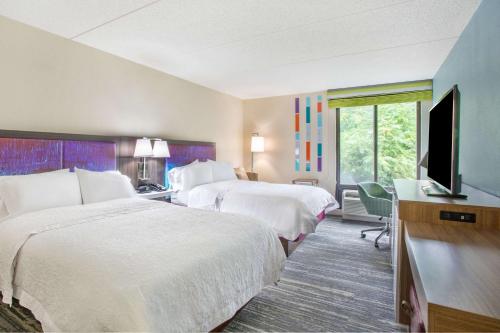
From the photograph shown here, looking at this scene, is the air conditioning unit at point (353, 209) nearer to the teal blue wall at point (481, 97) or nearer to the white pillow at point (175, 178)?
the teal blue wall at point (481, 97)

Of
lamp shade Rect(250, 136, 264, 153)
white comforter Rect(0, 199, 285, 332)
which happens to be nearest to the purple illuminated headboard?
white comforter Rect(0, 199, 285, 332)

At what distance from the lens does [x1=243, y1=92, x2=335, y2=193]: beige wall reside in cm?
529

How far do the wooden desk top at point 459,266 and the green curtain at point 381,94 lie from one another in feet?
12.4

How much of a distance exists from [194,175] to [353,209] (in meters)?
2.84

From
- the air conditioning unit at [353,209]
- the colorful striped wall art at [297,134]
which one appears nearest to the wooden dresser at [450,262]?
the air conditioning unit at [353,209]

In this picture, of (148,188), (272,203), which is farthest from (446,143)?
(148,188)

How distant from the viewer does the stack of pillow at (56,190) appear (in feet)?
6.81

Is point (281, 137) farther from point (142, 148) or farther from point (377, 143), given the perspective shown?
point (142, 148)

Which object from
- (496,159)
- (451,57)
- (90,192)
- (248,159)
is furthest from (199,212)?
(248,159)

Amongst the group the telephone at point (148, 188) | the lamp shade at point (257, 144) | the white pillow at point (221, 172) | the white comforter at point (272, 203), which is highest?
the lamp shade at point (257, 144)

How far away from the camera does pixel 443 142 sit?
1.87 m

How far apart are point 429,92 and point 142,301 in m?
5.06

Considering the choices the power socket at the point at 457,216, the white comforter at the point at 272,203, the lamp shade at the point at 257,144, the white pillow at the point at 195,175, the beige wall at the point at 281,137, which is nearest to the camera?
the power socket at the point at 457,216

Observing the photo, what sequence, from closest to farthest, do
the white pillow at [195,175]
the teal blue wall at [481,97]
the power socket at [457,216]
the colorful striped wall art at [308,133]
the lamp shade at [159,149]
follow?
the power socket at [457,216] < the teal blue wall at [481,97] < the lamp shade at [159,149] < the white pillow at [195,175] < the colorful striped wall art at [308,133]
